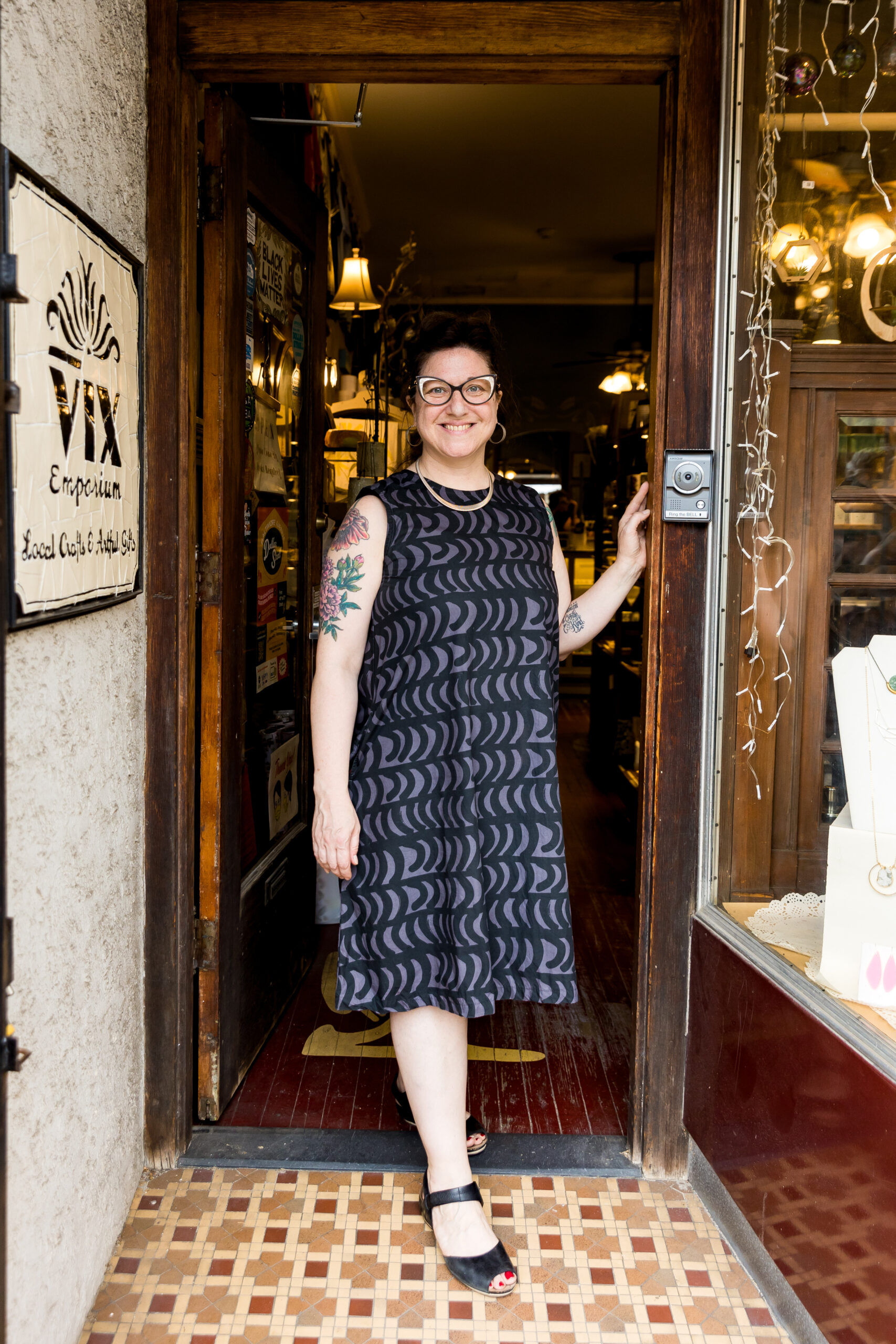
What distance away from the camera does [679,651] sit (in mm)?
2094

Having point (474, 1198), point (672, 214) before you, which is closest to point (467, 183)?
point (672, 214)

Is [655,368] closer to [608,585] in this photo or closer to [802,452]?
[802,452]

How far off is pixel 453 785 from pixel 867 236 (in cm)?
130

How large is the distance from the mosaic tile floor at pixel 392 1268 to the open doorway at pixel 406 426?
0.21 metres

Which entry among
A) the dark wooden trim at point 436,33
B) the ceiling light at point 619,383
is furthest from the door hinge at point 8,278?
the ceiling light at point 619,383

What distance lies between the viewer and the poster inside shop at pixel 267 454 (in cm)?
253

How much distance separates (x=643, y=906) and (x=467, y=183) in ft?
15.6

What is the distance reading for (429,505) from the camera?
1985 millimetres

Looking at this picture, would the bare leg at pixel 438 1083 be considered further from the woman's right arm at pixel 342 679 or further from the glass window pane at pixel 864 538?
the glass window pane at pixel 864 538

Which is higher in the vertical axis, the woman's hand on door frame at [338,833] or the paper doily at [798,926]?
the woman's hand on door frame at [338,833]

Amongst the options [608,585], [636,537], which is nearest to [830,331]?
[636,537]

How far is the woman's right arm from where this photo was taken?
193 centimetres

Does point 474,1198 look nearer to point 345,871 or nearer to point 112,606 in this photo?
point 345,871

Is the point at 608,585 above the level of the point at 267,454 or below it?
below
